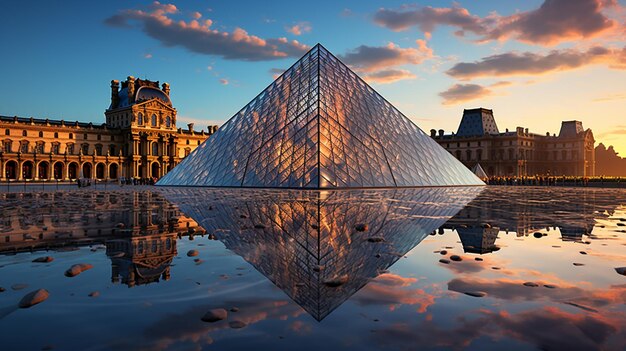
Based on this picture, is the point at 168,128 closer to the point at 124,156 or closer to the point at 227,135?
the point at 124,156

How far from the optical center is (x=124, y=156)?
307ft

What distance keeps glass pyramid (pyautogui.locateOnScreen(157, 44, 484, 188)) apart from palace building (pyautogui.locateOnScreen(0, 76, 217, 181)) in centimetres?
5654

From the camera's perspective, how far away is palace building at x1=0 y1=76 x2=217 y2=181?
79125 mm

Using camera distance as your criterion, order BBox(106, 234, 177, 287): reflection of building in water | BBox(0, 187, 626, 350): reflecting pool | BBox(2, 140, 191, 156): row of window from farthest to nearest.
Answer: BBox(2, 140, 191, 156): row of window, BBox(106, 234, 177, 287): reflection of building in water, BBox(0, 187, 626, 350): reflecting pool

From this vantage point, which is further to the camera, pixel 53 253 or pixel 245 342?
pixel 53 253

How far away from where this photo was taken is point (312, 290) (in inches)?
149

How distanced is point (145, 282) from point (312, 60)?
33287mm

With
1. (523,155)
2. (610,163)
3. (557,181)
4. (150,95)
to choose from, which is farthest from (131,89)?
(610,163)

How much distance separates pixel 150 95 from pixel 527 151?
9802cm

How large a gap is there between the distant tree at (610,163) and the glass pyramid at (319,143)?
158558mm

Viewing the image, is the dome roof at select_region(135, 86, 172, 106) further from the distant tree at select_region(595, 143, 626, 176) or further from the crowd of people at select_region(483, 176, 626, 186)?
the distant tree at select_region(595, 143, 626, 176)

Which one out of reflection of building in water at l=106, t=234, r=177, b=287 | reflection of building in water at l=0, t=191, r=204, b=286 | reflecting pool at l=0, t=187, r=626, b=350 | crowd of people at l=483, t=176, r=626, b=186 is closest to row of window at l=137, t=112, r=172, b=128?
crowd of people at l=483, t=176, r=626, b=186

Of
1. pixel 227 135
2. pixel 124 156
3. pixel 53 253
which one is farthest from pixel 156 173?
pixel 53 253

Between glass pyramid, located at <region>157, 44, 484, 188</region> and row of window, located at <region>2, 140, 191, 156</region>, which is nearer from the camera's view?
glass pyramid, located at <region>157, 44, 484, 188</region>
